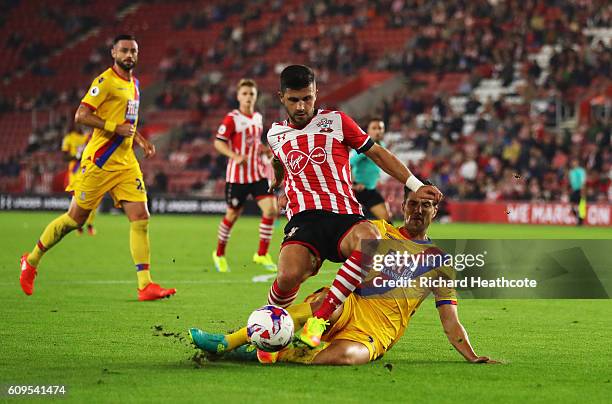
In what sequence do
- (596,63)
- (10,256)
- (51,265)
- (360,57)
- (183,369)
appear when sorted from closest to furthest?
(183,369) → (51,265) → (10,256) → (596,63) → (360,57)

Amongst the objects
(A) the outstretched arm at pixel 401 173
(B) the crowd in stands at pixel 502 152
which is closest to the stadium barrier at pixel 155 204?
(B) the crowd in stands at pixel 502 152

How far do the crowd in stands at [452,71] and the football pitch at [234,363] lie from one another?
1534cm

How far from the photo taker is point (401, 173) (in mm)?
6508

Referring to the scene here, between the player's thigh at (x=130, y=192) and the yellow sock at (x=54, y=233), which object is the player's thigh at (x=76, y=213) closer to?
the yellow sock at (x=54, y=233)

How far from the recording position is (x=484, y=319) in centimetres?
942

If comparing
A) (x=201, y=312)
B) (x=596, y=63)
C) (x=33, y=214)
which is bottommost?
(x=33, y=214)

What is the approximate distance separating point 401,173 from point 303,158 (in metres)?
0.71

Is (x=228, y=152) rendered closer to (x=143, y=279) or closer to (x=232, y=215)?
(x=232, y=215)

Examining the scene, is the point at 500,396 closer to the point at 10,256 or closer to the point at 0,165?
the point at 10,256

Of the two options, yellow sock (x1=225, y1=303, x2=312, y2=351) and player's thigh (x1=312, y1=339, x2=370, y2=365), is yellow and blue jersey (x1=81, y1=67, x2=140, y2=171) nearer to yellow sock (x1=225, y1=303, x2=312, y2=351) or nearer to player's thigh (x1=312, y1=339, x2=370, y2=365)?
yellow sock (x1=225, y1=303, x2=312, y2=351)

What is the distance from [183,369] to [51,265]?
9.09 m

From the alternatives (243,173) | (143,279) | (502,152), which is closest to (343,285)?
(143,279)

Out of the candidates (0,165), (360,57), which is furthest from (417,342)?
(0,165)

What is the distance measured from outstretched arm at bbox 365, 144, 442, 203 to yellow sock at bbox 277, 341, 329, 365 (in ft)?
3.85
